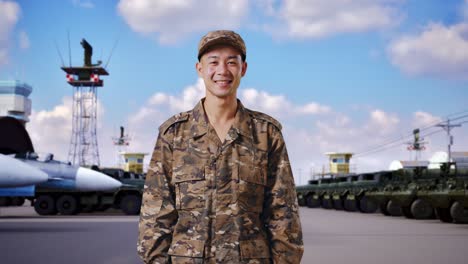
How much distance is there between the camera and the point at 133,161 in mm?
68438

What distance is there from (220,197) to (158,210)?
302mm

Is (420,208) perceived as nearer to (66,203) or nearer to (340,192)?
(340,192)

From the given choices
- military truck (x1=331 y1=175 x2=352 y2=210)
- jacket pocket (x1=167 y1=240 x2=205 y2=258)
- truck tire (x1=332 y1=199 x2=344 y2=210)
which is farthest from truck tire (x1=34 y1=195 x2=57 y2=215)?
jacket pocket (x1=167 y1=240 x2=205 y2=258)

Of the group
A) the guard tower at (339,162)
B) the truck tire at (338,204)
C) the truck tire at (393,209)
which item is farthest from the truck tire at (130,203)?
the guard tower at (339,162)

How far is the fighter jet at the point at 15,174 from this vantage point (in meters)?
14.1

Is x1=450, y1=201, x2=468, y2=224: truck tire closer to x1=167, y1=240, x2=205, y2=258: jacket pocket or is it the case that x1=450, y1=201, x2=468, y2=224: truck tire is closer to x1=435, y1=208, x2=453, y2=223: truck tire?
x1=435, y1=208, x2=453, y2=223: truck tire

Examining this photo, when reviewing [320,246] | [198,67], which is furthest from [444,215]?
[198,67]

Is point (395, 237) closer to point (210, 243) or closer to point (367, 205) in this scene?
point (210, 243)

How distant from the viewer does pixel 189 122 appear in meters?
2.90

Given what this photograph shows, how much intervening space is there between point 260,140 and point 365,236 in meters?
11.6

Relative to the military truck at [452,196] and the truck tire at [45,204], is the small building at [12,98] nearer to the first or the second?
the truck tire at [45,204]

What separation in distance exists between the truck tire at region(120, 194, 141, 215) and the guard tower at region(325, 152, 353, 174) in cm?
4963

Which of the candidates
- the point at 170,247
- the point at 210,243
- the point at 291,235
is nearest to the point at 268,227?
the point at 291,235

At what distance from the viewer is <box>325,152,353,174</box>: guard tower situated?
71688 mm
